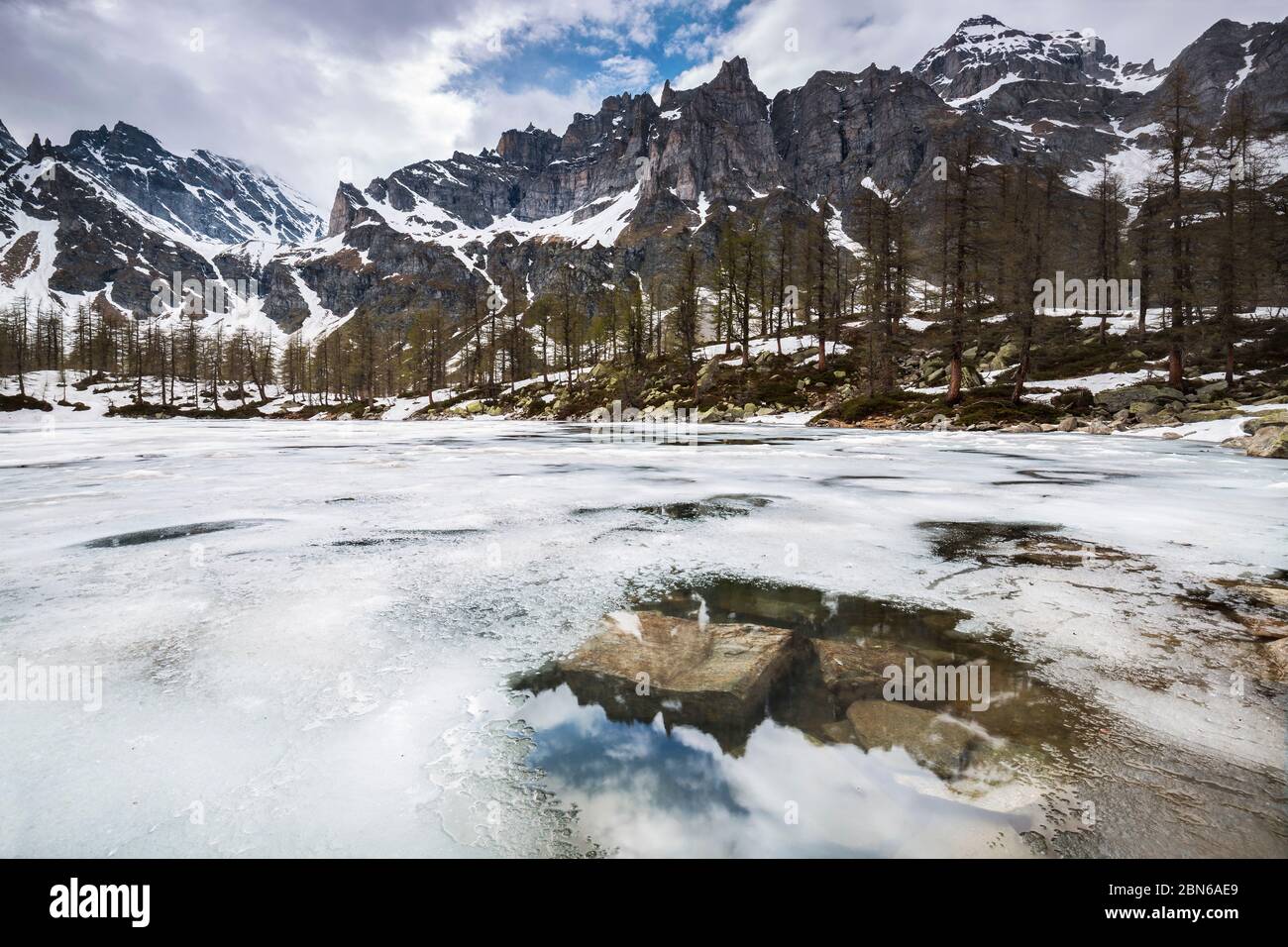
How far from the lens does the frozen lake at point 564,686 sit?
1.82m

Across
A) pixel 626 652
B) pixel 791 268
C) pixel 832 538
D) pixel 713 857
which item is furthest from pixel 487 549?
pixel 791 268

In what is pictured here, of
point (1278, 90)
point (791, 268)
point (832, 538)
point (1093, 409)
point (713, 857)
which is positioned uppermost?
point (1278, 90)

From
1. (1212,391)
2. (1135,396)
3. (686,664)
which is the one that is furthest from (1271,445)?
(686,664)

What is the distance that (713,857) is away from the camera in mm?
1712

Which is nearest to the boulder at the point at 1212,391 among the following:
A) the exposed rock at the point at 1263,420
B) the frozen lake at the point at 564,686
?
the exposed rock at the point at 1263,420

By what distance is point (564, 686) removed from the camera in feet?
9.09

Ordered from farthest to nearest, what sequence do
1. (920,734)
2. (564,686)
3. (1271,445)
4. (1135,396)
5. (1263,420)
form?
(1135,396)
(1263,420)
(1271,445)
(564,686)
(920,734)

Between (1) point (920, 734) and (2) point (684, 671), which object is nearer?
(1) point (920, 734)

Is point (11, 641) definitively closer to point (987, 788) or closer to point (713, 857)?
point (713, 857)

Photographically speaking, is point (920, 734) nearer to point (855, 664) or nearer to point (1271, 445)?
point (855, 664)

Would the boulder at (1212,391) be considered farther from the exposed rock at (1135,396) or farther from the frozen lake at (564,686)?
the frozen lake at (564,686)

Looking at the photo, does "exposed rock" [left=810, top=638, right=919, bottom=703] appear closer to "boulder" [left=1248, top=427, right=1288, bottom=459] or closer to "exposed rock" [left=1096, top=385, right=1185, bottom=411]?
"boulder" [left=1248, top=427, right=1288, bottom=459]

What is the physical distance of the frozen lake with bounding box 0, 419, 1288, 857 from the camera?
1820mm

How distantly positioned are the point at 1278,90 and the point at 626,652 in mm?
275993
